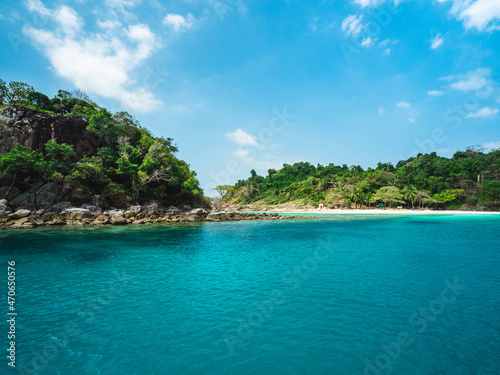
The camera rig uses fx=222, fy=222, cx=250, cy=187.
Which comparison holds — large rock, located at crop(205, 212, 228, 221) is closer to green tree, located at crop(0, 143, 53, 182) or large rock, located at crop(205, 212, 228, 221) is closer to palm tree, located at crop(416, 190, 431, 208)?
green tree, located at crop(0, 143, 53, 182)

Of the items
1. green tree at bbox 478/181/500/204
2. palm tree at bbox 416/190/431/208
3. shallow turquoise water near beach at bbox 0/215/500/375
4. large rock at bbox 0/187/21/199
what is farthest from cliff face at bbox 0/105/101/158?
green tree at bbox 478/181/500/204

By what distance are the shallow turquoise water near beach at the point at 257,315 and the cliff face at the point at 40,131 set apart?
3286 centimetres

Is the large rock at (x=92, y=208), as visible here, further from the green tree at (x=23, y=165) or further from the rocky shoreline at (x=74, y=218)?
the green tree at (x=23, y=165)

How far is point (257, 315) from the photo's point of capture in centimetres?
661

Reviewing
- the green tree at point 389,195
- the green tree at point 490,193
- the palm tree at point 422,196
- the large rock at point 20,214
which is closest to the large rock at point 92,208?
the large rock at point 20,214

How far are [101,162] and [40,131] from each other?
1108 centimetres

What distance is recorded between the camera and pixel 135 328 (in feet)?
19.1

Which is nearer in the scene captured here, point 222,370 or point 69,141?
point 222,370

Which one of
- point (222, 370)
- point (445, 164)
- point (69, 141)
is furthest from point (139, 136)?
point (445, 164)

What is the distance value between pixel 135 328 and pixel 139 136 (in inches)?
1843

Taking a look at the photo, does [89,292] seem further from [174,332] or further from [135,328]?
[174,332]

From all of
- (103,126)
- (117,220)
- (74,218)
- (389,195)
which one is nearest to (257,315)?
(117,220)

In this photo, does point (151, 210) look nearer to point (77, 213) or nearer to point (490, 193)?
point (77, 213)

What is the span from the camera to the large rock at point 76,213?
1154 inches
